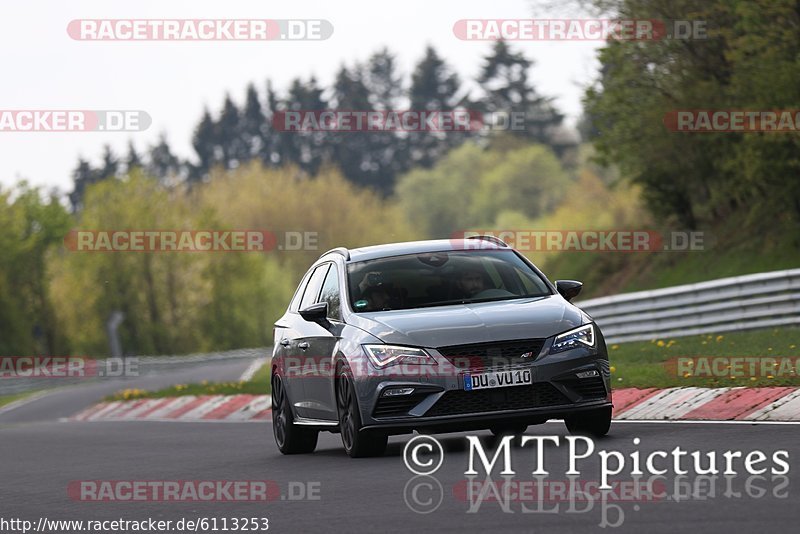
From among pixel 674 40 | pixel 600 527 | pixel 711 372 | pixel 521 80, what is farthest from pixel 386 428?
pixel 521 80

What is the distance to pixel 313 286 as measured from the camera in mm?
14305

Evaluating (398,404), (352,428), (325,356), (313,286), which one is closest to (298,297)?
(313,286)

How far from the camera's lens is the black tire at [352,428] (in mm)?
11977

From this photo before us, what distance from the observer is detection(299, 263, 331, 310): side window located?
14078 mm

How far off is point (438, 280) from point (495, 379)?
152 centimetres

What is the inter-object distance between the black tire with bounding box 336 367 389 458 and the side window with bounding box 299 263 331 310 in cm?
168

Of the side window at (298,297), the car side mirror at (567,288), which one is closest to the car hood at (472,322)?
the car side mirror at (567,288)

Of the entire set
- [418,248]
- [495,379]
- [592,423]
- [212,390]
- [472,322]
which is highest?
[418,248]

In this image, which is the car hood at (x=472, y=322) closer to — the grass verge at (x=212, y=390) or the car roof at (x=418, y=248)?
the car roof at (x=418, y=248)

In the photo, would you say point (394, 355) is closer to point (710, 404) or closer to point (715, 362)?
point (710, 404)

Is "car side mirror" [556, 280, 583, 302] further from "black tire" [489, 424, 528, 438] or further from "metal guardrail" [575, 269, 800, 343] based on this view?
"metal guardrail" [575, 269, 800, 343]

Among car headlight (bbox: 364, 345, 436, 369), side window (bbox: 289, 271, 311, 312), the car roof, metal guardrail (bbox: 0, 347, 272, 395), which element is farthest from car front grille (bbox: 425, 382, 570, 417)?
metal guardrail (bbox: 0, 347, 272, 395)

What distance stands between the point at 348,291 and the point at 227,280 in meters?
76.6

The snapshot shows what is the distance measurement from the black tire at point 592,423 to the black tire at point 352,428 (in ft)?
4.54
